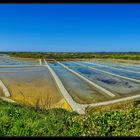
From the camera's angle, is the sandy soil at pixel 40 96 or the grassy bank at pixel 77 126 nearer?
the grassy bank at pixel 77 126

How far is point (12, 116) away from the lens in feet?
13.6

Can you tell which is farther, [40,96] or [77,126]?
[40,96]

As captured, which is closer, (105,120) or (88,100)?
(105,120)

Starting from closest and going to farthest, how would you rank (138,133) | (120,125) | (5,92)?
(138,133) → (120,125) → (5,92)

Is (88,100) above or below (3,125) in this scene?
below

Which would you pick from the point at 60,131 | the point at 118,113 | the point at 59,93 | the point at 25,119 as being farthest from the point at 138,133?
the point at 59,93

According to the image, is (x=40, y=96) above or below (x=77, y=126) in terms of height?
below

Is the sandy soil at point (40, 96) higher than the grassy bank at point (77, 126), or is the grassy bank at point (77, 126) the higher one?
the grassy bank at point (77, 126)

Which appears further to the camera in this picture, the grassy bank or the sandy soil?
the sandy soil

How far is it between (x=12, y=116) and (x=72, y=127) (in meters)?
0.94

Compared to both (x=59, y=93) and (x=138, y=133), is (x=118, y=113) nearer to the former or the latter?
(x=138, y=133)

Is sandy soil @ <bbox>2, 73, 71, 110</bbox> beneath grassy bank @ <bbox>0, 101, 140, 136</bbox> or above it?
beneath

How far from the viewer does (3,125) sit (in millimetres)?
3746

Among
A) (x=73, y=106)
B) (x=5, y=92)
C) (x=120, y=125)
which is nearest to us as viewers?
(x=120, y=125)
